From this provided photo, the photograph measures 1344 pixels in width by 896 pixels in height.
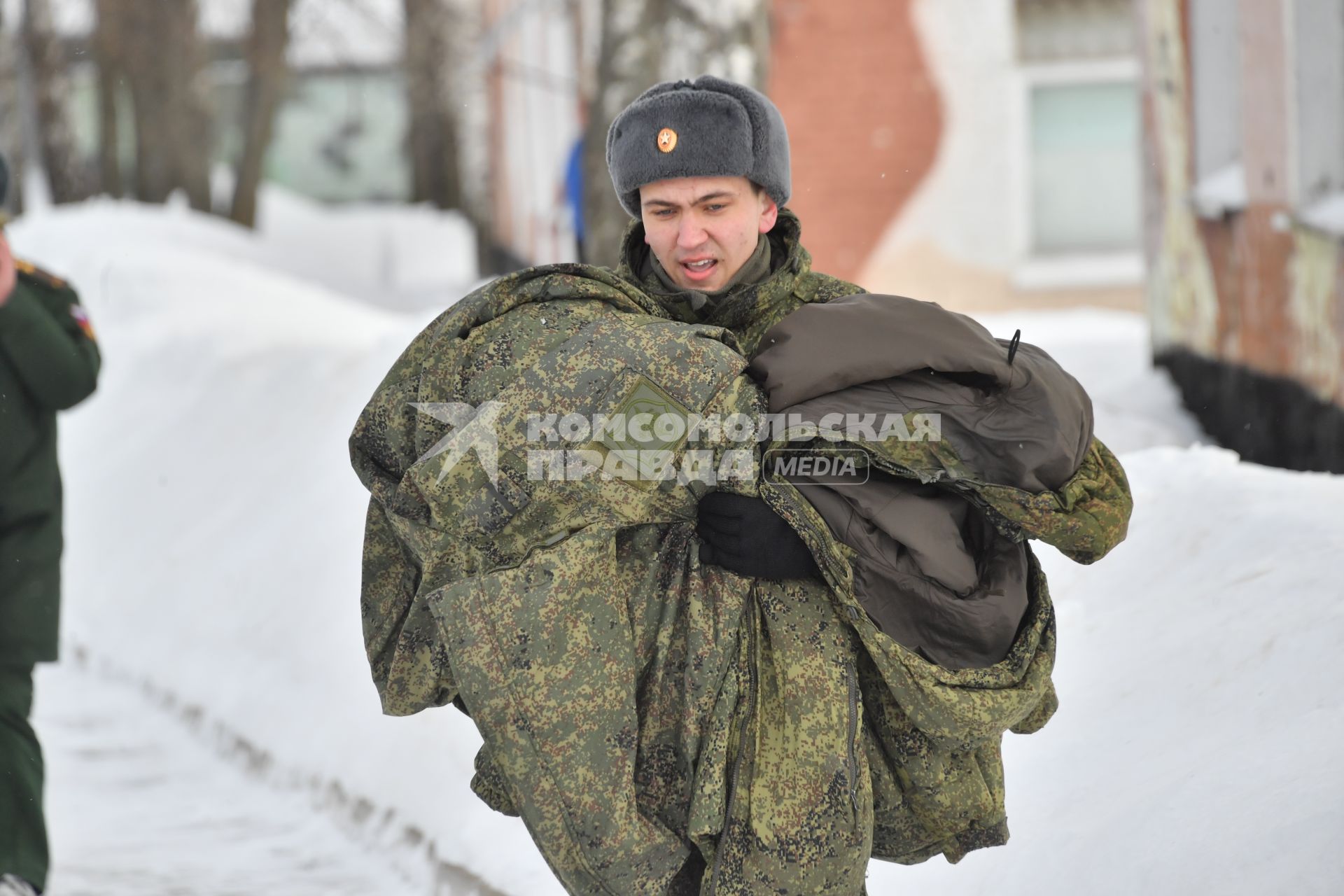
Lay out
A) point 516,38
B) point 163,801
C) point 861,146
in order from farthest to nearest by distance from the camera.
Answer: point 516,38
point 861,146
point 163,801

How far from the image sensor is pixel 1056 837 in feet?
10.2

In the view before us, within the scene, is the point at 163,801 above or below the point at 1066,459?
below

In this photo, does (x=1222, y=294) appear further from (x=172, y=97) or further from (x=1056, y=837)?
(x=172, y=97)

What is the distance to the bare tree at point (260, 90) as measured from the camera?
17203mm

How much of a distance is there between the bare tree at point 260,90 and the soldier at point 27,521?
545 inches

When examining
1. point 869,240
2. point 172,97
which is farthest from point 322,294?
point 172,97

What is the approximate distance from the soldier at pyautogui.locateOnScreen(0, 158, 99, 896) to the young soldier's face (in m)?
2.08

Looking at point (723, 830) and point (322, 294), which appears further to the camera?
Result: point (322, 294)

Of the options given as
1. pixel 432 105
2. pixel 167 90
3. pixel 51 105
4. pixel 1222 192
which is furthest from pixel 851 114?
pixel 432 105

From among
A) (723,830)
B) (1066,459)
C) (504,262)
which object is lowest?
(504,262)

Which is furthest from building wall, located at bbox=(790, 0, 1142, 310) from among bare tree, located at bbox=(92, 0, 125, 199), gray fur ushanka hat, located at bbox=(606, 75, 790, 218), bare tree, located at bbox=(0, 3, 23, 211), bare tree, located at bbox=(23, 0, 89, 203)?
bare tree, located at bbox=(23, 0, 89, 203)

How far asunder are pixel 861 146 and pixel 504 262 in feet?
39.8

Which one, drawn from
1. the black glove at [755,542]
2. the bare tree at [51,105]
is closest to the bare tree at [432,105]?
the bare tree at [51,105]

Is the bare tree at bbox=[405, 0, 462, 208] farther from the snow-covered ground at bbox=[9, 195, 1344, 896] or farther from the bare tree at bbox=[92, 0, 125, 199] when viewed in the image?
the snow-covered ground at bbox=[9, 195, 1344, 896]
